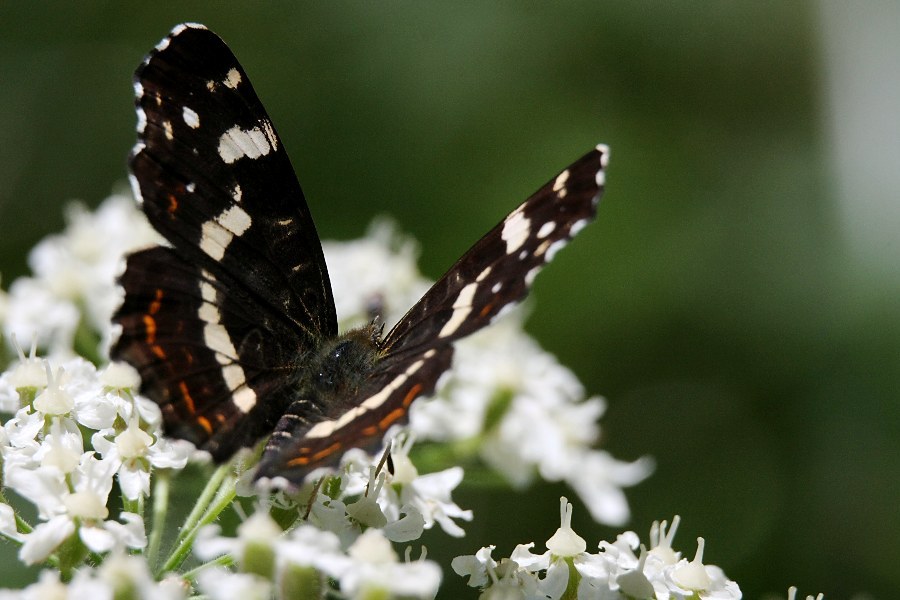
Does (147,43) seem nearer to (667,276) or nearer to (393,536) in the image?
(667,276)

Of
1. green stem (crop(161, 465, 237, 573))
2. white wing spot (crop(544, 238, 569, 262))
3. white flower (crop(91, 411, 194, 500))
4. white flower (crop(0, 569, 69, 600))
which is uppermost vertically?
white wing spot (crop(544, 238, 569, 262))

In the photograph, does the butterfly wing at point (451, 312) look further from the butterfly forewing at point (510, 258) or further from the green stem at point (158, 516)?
the green stem at point (158, 516)

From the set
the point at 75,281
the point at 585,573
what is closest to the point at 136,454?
the point at 585,573

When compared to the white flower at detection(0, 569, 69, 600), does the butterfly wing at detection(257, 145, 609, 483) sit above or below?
above

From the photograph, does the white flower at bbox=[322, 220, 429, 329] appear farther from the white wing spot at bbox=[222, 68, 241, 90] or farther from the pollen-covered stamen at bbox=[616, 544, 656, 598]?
the pollen-covered stamen at bbox=[616, 544, 656, 598]

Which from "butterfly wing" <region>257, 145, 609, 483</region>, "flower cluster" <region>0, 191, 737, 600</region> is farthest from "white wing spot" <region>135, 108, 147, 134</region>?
"butterfly wing" <region>257, 145, 609, 483</region>

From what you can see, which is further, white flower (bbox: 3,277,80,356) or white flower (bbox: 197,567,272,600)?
white flower (bbox: 3,277,80,356)

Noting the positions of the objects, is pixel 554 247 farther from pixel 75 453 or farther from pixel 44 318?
pixel 44 318
